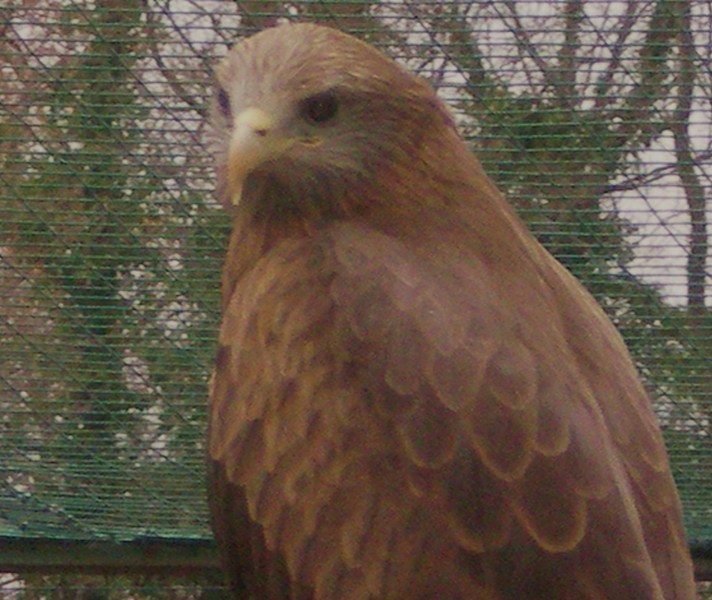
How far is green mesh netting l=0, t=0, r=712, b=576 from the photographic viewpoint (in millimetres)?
2668

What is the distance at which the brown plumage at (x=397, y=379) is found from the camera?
1.45 meters

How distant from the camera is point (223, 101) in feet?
5.86

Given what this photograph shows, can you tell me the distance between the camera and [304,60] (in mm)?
1671

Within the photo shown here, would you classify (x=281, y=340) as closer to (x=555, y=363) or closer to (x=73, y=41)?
(x=555, y=363)

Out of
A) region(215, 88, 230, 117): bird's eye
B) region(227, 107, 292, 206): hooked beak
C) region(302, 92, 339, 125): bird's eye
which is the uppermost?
region(302, 92, 339, 125): bird's eye

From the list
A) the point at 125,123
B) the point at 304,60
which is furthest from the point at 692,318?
the point at 304,60

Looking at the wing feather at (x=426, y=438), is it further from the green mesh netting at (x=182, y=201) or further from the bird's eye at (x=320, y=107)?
the green mesh netting at (x=182, y=201)

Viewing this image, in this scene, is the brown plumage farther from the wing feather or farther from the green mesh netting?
the green mesh netting

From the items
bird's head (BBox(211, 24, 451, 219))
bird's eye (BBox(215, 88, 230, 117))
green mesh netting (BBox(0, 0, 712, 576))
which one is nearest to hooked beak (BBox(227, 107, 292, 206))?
bird's head (BBox(211, 24, 451, 219))

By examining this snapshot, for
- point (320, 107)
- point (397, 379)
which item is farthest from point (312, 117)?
point (397, 379)

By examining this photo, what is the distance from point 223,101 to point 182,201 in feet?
3.60

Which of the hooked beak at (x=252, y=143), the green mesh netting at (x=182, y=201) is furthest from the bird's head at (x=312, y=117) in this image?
the green mesh netting at (x=182, y=201)

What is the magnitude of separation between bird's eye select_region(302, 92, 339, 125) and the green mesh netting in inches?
39.3

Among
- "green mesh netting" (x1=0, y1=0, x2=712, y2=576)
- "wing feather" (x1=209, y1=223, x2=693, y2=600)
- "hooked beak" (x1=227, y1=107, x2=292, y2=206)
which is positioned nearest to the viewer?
"wing feather" (x1=209, y1=223, x2=693, y2=600)
